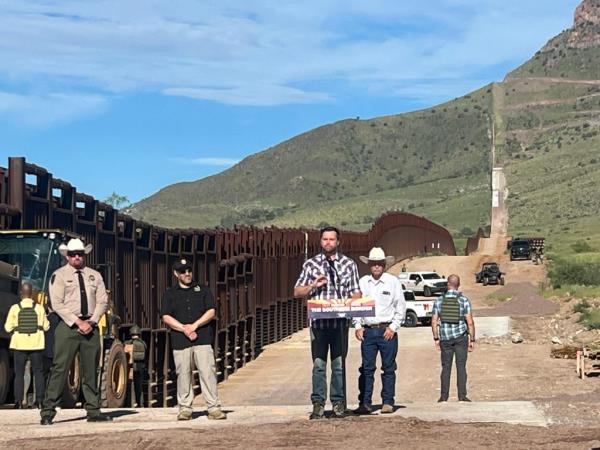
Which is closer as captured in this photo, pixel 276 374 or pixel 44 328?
pixel 44 328

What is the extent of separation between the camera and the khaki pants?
469 inches

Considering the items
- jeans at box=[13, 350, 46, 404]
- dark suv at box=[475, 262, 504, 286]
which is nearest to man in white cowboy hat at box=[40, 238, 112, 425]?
jeans at box=[13, 350, 46, 404]

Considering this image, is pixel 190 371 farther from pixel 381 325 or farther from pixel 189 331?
pixel 381 325

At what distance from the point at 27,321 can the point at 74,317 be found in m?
2.55

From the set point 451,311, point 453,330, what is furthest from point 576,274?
point 451,311

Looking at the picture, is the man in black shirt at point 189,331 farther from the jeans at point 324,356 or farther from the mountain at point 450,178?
the mountain at point 450,178

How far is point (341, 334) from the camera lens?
38.5 feet

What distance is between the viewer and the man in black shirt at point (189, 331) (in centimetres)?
1180

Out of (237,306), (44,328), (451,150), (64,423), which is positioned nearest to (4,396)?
(44,328)

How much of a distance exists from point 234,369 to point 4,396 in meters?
14.6

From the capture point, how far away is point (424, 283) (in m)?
50.2

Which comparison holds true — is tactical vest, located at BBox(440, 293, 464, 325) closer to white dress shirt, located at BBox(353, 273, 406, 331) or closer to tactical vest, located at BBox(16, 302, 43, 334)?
white dress shirt, located at BBox(353, 273, 406, 331)

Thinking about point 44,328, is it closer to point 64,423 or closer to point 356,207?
point 64,423

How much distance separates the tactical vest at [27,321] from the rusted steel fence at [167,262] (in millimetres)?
2500
